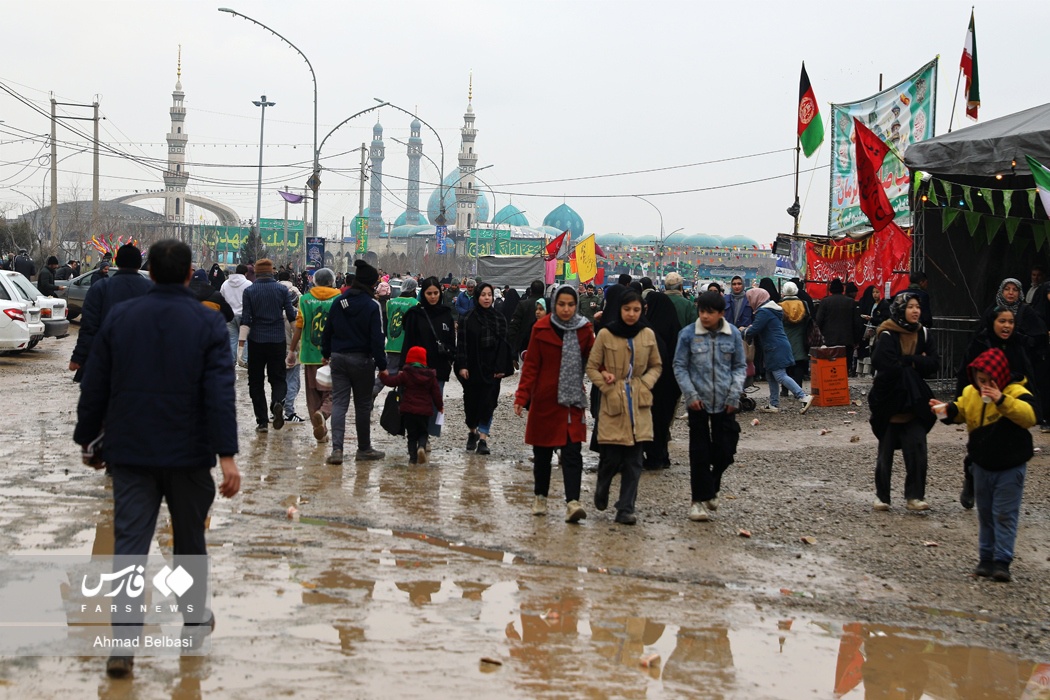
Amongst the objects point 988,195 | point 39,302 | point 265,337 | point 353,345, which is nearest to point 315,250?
point 39,302

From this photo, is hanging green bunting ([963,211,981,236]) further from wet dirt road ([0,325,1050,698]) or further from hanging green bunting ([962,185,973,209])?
wet dirt road ([0,325,1050,698])

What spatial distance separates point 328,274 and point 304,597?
599 centimetres

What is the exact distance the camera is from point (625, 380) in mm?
8109

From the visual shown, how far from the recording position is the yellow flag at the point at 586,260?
98.3ft

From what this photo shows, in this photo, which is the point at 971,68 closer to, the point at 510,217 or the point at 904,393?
the point at 904,393

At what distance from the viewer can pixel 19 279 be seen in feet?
74.9

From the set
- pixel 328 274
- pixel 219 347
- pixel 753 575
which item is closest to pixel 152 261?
pixel 219 347

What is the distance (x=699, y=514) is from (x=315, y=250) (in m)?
27.8

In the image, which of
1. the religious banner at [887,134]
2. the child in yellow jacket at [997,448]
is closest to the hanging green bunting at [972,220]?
the religious banner at [887,134]

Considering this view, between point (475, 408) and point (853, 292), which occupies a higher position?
point (853, 292)

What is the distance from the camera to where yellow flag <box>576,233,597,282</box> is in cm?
2997

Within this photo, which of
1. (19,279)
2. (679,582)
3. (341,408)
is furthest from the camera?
(19,279)

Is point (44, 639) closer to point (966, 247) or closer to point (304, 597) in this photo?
point (304, 597)

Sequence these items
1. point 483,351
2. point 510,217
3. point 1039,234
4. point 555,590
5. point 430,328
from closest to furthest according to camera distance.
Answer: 1. point 555,590
2. point 430,328
3. point 483,351
4. point 1039,234
5. point 510,217
